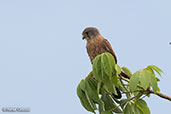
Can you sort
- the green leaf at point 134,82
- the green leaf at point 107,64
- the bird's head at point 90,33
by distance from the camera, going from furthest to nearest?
1. the bird's head at point 90,33
2. the green leaf at point 107,64
3. the green leaf at point 134,82

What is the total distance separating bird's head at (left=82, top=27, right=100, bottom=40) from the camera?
580 centimetres

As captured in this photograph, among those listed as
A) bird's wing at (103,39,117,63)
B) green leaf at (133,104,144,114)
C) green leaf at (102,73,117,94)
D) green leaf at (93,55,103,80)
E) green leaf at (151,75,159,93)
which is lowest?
green leaf at (133,104,144,114)

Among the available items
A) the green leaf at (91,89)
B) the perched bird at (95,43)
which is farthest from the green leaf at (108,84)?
the perched bird at (95,43)

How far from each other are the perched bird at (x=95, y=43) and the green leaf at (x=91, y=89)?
5.99ft

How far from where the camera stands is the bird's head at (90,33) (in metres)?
5.80

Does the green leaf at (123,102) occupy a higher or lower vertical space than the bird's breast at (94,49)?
lower

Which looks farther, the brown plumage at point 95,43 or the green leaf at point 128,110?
the brown plumage at point 95,43

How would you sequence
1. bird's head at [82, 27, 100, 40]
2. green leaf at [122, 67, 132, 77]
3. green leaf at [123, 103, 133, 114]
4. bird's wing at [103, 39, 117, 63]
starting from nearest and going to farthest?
green leaf at [123, 103, 133, 114]
green leaf at [122, 67, 132, 77]
bird's wing at [103, 39, 117, 63]
bird's head at [82, 27, 100, 40]

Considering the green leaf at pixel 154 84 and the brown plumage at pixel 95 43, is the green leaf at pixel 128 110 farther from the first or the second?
the brown plumage at pixel 95 43

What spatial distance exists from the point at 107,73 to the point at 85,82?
0.39 m

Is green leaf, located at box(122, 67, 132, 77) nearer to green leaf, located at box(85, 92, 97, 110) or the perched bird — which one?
green leaf, located at box(85, 92, 97, 110)

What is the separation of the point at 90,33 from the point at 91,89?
2409 mm

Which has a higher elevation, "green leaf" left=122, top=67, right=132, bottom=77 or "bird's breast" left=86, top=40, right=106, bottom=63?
"bird's breast" left=86, top=40, right=106, bottom=63

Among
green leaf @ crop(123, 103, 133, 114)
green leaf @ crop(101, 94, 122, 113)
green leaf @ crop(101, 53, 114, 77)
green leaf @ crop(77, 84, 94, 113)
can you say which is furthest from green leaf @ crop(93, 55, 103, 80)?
green leaf @ crop(123, 103, 133, 114)
